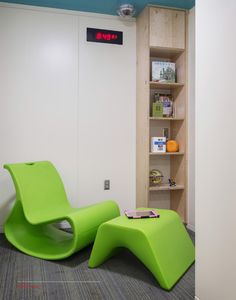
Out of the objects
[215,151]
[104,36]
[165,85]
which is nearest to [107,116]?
[165,85]

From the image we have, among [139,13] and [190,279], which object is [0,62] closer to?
[139,13]

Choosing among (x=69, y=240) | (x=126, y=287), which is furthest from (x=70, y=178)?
(x=126, y=287)

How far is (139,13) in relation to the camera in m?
3.48

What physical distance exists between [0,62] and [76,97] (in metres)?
0.90

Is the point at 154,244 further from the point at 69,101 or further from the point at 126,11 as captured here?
the point at 126,11

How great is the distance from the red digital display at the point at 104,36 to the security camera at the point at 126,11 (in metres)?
0.23

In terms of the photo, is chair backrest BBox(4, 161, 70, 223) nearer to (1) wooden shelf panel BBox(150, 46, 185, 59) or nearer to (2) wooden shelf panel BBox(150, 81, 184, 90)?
(2) wooden shelf panel BBox(150, 81, 184, 90)

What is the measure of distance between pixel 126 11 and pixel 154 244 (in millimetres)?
2558

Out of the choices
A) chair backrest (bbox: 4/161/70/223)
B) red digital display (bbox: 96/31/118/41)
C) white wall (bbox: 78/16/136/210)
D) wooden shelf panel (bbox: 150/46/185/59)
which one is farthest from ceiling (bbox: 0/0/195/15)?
chair backrest (bbox: 4/161/70/223)

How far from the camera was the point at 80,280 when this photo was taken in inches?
84.5

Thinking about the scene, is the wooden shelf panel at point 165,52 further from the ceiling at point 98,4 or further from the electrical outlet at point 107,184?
the electrical outlet at point 107,184

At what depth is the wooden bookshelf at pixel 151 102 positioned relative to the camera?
332 cm

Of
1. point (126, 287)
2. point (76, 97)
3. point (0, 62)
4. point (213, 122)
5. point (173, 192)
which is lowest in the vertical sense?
point (126, 287)

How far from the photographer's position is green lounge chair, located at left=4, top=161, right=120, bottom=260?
244 cm
